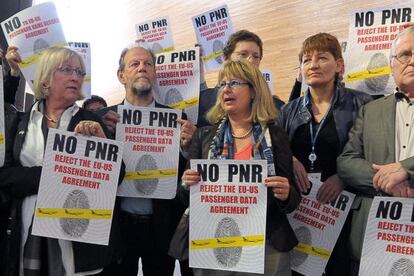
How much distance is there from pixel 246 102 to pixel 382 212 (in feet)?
2.26

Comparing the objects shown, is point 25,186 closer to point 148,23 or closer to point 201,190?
point 201,190

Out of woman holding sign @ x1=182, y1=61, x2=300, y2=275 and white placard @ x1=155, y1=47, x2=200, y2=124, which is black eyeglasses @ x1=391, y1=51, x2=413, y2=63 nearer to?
woman holding sign @ x1=182, y1=61, x2=300, y2=275

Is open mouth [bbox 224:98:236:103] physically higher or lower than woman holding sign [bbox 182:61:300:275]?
higher

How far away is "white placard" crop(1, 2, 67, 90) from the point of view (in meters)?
2.63

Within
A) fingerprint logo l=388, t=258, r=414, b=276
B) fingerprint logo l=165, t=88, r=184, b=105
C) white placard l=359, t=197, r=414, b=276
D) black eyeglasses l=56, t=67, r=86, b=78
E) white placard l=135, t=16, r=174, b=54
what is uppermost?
white placard l=135, t=16, r=174, b=54

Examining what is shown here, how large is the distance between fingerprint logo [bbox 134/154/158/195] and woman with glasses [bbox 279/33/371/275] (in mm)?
663

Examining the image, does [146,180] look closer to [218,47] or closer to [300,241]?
[300,241]

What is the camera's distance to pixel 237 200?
1.75m

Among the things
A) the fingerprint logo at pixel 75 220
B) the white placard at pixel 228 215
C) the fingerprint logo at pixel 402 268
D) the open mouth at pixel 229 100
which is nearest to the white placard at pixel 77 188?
the fingerprint logo at pixel 75 220

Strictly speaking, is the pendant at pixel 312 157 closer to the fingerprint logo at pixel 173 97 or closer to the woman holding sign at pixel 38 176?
the fingerprint logo at pixel 173 97

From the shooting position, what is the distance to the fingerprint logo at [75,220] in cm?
182

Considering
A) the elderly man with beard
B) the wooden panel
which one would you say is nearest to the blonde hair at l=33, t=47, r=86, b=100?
the elderly man with beard

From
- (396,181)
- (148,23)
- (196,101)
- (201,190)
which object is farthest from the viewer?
(148,23)

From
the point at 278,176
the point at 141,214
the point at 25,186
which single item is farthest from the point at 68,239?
the point at 278,176
